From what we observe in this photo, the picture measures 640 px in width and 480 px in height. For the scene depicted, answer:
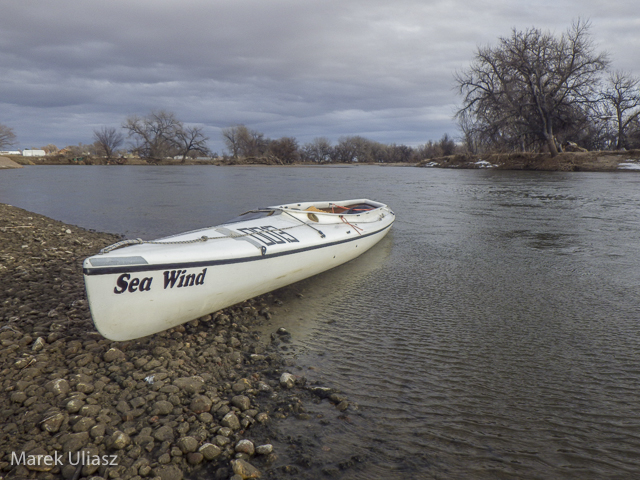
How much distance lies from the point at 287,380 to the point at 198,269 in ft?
4.25

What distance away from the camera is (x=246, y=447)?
90.7 inches

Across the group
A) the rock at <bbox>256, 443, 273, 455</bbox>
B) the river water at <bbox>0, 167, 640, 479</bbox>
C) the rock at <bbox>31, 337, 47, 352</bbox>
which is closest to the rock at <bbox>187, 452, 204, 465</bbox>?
the rock at <bbox>256, 443, 273, 455</bbox>

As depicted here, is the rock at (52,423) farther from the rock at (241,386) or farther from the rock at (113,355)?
the rock at (241,386)

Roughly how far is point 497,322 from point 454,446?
6.94ft

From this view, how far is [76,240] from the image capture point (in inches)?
289

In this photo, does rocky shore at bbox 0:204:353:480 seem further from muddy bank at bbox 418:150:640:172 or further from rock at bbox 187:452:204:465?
muddy bank at bbox 418:150:640:172

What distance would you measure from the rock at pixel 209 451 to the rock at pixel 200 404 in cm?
35

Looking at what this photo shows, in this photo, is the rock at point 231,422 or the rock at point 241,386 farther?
the rock at point 241,386

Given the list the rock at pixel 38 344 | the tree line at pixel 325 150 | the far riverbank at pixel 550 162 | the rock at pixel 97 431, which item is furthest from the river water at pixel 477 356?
the tree line at pixel 325 150

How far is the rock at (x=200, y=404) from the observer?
2602 millimetres

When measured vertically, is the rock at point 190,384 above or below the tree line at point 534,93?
below

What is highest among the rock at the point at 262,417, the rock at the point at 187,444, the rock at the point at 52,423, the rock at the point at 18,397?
the rock at the point at 18,397

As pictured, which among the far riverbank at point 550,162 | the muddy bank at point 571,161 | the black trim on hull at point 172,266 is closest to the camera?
the black trim on hull at point 172,266

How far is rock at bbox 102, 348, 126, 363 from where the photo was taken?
3.10 metres
